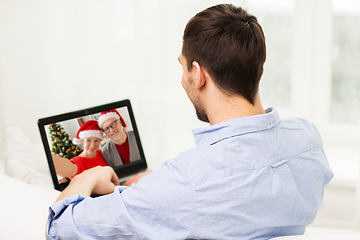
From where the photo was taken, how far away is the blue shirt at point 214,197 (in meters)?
0.67

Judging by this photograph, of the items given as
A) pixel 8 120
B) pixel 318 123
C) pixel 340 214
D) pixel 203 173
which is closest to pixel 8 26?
pixel 8 120

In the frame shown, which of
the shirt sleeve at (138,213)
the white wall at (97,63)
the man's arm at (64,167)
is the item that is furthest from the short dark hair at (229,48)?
the white wall at (97,63)

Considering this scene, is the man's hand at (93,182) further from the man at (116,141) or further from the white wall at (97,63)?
the white wall at (97,63)

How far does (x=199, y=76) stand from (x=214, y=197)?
0.87ft

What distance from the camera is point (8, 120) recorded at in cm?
207

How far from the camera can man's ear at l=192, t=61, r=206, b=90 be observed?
78cm

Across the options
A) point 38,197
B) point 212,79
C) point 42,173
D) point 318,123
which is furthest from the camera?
point 318,123

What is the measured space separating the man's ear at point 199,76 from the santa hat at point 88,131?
40 centimetres

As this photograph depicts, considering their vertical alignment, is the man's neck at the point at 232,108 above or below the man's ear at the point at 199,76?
below

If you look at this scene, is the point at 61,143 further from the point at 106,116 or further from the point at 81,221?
the point at 81,221

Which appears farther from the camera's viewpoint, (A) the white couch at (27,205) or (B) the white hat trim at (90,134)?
(B) the white hat trim at (90,134)

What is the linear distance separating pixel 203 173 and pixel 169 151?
1364mm

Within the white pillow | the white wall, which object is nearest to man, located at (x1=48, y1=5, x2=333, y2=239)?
the white pillow

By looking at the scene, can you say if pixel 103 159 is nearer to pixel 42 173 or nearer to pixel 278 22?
pixel 42 173
